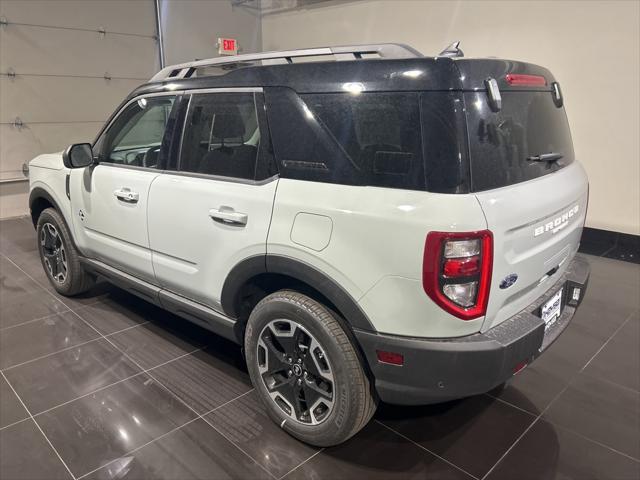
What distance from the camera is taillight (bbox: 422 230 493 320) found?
4.91 ft

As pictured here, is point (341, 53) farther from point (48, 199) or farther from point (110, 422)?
point (48, 199)

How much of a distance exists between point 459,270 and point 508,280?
25 centimetres

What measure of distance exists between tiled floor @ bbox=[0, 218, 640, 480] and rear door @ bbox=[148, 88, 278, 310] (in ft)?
1.83

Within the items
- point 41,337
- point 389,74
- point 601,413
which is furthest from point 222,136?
point 601,413

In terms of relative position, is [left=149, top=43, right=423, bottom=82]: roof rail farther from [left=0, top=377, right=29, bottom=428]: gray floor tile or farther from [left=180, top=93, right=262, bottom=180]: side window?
[left=0, top=377, right=29, bottom=428]: gray floor tile

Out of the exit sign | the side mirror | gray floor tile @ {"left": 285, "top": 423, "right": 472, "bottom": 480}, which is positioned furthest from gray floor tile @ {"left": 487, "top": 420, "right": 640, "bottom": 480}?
the exit sign

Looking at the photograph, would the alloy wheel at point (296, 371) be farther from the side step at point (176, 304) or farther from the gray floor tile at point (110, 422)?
the gray floor tile at point (110, 422)

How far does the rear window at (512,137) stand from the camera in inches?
61.2

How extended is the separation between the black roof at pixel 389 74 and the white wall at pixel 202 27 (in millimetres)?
6101

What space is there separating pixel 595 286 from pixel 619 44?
7.92 feet

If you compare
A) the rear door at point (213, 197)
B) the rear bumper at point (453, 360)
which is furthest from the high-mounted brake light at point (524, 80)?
the rear door at point (213, 197)

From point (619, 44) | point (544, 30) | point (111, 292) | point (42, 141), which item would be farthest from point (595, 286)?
point (42, 141)

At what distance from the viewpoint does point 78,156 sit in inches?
112

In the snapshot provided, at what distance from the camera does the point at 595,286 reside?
394 cm
